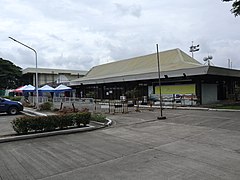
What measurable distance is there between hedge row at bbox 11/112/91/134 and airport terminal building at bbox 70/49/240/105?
16.0 meters

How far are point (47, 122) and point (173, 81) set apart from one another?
66.6 ft

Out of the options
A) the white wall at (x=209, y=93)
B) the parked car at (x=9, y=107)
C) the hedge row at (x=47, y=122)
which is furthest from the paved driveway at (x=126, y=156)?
the white wall at (x=209, y=93)

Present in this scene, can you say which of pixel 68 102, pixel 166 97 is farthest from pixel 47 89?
pixel 166 97

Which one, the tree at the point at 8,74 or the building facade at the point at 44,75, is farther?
the building facade at the point at 44,75

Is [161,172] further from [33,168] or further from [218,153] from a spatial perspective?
[33,168]

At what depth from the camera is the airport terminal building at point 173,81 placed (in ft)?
84.3

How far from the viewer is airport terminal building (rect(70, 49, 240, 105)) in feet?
84.3

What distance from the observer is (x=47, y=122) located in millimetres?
10438

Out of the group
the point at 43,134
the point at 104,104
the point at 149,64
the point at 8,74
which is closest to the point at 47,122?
the point at 43,134

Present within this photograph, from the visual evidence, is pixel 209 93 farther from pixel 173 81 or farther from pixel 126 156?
pixel 126 156

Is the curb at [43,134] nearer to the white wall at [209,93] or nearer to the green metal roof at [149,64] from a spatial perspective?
the green metal roof at [149,64]

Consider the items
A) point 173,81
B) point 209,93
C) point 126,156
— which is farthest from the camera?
point 173,81

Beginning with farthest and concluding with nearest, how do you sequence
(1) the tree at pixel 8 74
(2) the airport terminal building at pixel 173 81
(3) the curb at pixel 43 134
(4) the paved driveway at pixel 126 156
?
(1) the tree at pixel 8 74
(2) the airport terminal building at pixel 173 81
(3) the curb at pixel 43 134
(4) the paved driveway at pixel 126 156

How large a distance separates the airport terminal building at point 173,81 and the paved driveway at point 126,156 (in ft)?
53.7
